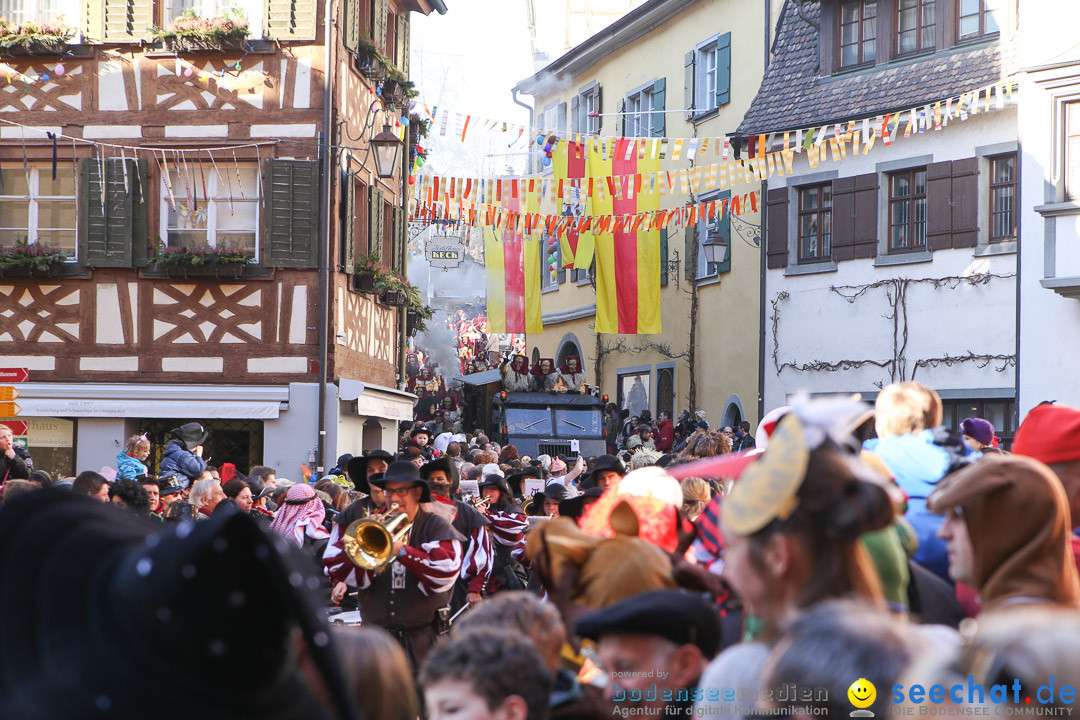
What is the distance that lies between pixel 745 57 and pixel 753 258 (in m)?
4.38

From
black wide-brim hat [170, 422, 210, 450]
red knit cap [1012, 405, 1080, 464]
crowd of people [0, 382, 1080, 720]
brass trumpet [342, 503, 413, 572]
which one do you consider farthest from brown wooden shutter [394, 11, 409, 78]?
red knit cap [1012, 405, 1080, 464]

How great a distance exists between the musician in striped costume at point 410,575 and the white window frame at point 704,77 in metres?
20.3

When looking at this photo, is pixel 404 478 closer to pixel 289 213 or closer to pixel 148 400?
pixel 289 213

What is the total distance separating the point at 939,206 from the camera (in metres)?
20.1

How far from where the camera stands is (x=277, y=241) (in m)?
16.9

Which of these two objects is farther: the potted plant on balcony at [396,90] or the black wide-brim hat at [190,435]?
the potted plant on balcony at [396,90]

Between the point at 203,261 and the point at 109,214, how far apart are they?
61.6 inches

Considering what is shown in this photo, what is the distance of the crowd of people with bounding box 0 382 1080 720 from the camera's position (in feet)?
5.43

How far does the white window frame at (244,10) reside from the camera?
55.8 feet

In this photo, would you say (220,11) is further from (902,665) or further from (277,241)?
(902,665)

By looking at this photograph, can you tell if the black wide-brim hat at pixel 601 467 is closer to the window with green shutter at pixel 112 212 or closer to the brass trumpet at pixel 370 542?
the brass trumpet at pixel 370 542

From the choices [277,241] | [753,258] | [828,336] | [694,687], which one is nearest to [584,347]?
[753,258]

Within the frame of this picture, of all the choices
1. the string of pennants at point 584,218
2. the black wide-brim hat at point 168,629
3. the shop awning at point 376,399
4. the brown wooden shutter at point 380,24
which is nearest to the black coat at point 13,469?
the shop awning at point 376,399

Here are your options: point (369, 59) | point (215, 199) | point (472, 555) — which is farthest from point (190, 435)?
point (369, 59)
